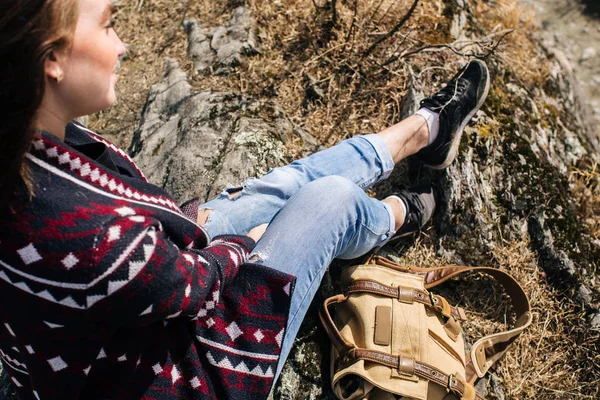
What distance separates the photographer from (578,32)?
6.39m

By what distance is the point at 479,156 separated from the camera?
3.10 m

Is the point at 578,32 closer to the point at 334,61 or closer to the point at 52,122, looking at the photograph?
the point at 334,61

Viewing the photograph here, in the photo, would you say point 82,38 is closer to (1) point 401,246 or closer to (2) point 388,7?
(1) point 401,246

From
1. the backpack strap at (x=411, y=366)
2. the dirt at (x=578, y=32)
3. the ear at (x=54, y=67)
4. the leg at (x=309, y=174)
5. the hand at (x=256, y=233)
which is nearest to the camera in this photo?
the ear at (x=54, y=67)

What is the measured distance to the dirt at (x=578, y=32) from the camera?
600 cm

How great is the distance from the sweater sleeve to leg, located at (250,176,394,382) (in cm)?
41

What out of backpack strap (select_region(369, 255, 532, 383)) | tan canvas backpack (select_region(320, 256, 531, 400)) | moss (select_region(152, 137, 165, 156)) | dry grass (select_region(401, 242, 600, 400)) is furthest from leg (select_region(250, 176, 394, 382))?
moss (select_region(152, 137, 165, 156))

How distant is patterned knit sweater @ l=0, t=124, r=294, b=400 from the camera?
4.41ft

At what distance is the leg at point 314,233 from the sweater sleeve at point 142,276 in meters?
0.41

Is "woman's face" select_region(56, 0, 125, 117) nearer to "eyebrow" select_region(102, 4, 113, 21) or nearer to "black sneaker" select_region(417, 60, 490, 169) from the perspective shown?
"eyebrow" select_region(102, 4, 113, 21)

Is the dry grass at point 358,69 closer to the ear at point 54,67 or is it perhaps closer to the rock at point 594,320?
the rock at point 594,320

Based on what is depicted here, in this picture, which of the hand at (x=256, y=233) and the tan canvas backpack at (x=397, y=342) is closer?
the tan canvas backpack at (x=397, y=342)

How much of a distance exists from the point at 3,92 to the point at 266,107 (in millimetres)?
2156

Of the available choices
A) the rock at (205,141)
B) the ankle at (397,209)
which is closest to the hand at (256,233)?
the rock at (205,141)
